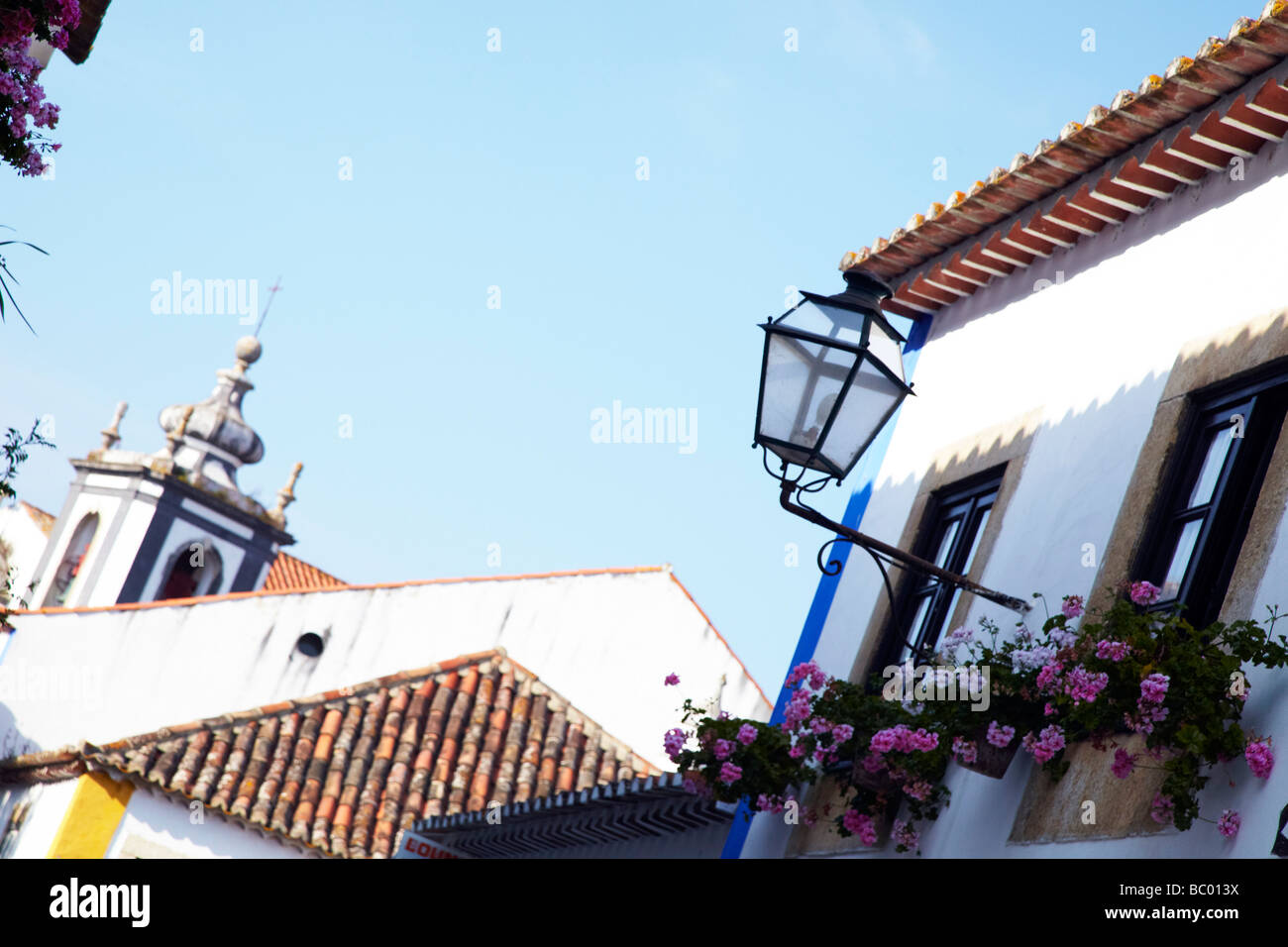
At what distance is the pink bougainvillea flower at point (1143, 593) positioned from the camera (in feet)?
16.2

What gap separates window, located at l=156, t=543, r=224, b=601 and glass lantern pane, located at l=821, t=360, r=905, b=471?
103 feet

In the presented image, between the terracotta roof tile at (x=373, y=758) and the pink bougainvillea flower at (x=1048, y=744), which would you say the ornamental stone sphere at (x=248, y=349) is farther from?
the pink bougainvillea flower at (x=1048, y=744)

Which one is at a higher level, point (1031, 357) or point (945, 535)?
point (1031, 357)

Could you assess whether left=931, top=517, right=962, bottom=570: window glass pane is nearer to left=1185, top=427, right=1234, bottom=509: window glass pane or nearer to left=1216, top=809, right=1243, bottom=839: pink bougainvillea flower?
left=1185, top=427, right=1234, bottom=509: window glass pane

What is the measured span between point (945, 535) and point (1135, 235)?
1.68 meters

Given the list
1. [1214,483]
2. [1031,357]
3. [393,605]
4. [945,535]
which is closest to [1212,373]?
[1214,483]

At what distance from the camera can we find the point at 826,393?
5438 mm

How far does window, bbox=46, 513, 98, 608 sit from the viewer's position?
3566 centimetres

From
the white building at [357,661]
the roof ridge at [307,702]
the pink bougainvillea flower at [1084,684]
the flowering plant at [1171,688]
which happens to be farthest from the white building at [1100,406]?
the roof ridge at [307,702]

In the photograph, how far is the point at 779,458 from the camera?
5.50m

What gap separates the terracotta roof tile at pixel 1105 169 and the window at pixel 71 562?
30.4 m
